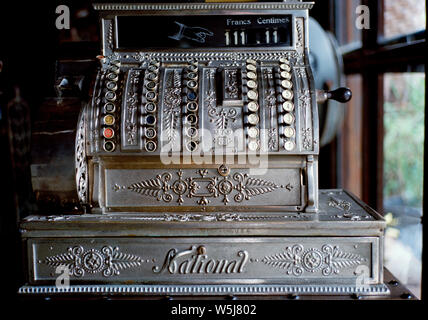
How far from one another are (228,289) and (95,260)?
1.79 feet

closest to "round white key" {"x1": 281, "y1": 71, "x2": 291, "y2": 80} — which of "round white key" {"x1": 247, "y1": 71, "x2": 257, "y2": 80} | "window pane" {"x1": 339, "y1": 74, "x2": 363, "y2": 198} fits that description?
"round white key" {"x1": 247, "y1": 71, "x2": 257, "y2": 80}

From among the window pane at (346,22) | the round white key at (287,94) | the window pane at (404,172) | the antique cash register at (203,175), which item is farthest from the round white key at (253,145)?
the window pane at (346,22)

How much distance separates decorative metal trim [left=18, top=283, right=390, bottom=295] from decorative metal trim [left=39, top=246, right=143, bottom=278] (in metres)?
0.07

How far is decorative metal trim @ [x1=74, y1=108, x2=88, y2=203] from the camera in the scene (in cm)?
181

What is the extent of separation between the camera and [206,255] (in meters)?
1.76

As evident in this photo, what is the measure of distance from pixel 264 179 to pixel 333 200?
0.42 m

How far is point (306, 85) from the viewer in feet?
6.28

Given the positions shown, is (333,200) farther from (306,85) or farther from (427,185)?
(306,85)

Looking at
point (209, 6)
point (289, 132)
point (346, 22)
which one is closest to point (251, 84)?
point (289, 132)

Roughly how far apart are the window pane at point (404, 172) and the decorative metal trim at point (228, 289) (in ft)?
2.90

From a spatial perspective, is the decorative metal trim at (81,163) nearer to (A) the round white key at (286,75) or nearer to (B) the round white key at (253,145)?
(B) the round white key at (253,145)

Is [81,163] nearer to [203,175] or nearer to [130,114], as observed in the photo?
[130,114]
